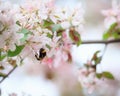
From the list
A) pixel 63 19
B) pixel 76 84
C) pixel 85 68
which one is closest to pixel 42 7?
pixel 63 19

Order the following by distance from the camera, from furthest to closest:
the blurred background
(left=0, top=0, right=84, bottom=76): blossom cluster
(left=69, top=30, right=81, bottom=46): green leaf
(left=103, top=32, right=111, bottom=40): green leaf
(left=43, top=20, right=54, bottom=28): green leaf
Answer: the blurred background → (left=103, top=32, right=111, bottom=40): green leaf → (left=69, top=30, right=81, bottom=46): green leaf → (left=43, top=20, right=54, bottom=28): green leaf → (left=0, top=0, right=84, bottom=76): blossom cluster

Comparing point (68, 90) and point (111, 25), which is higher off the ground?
point (111, 25)

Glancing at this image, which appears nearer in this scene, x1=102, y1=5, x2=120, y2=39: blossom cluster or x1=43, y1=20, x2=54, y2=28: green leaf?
x1=43, y1=20, x2=54, y2=28: green leaf

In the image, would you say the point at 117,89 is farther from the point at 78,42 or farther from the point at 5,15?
the point at 5,15

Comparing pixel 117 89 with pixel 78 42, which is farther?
pixel 117 89

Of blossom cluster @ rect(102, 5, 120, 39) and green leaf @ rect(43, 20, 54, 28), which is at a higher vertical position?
green leaf @ rect(43, 20, 54, 28)

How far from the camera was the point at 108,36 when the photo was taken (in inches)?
50.3

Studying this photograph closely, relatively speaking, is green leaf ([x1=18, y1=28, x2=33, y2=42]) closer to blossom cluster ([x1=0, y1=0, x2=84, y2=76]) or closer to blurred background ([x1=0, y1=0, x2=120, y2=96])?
blossom cluster ([x1=0, y1=0, x2=84, y2=76])

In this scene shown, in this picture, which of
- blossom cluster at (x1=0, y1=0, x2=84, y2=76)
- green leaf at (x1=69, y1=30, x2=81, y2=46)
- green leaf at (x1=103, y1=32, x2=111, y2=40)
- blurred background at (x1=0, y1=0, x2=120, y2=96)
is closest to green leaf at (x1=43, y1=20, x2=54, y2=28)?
blossom cluster at (x1=0, y1=0, x2=84, y2=76)

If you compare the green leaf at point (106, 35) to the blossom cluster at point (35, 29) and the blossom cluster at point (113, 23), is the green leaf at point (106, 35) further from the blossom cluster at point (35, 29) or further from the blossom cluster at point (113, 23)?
the blossom cluster at point (35, 29)

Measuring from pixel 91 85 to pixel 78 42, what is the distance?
0.38 meters

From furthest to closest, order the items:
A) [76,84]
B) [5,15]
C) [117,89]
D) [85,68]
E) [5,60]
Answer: [76,84] < [117,89] < [85,68] < [5,60] < [5,15]

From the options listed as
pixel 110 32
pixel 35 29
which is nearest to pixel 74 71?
pixel 110 32

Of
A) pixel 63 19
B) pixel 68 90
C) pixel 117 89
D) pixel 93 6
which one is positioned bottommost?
pixel 68 90
